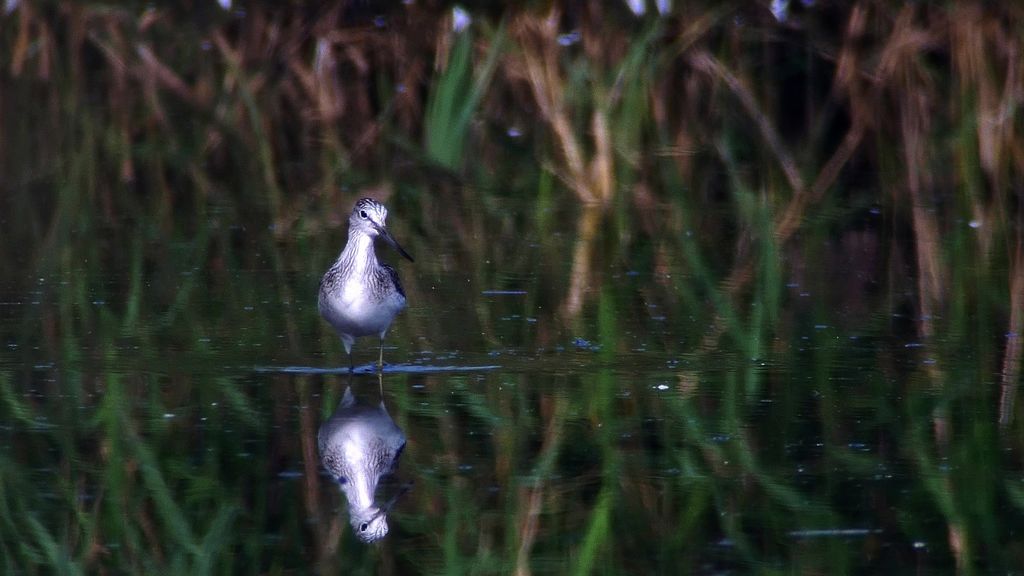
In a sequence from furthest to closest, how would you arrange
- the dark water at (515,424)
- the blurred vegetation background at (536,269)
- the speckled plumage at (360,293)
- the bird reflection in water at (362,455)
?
the speckled plumage at (360,293) < the blurred vegetation background at (536,269) < the bird reflection in water at (362,455) < the dark water at (515,424)

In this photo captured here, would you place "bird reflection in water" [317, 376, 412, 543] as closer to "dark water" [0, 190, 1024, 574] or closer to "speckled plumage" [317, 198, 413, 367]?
"dark water" [0, 190, 1024, 574]

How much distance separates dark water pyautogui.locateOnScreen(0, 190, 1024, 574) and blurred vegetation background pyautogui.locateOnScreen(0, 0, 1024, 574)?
0.07 feet

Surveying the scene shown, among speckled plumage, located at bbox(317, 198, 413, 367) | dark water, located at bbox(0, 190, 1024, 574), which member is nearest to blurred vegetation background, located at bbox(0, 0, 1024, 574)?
dark water, located at bbox(0, 190, 1024, 574)

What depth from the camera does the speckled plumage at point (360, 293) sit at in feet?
23.8

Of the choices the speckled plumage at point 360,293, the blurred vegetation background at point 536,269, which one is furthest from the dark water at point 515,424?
the speckled plumage at point 360,293

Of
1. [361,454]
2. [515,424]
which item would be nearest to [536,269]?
[515,424]

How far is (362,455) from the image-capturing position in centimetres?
584

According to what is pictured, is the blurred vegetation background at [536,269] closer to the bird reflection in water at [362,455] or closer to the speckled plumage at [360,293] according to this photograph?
the bird reflection in water at [362,455]

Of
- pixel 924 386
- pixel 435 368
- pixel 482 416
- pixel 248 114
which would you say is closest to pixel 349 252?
pixel 435 368

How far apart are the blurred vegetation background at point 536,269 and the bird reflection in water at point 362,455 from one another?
0.26ft

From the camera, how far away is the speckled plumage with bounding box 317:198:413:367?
23.8 ft

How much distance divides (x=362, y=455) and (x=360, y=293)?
1502 mm

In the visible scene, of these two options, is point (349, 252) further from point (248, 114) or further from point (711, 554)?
point (248, 114)

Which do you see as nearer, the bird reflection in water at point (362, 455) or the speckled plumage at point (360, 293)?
the bird reflection in water at point (362, 455)
